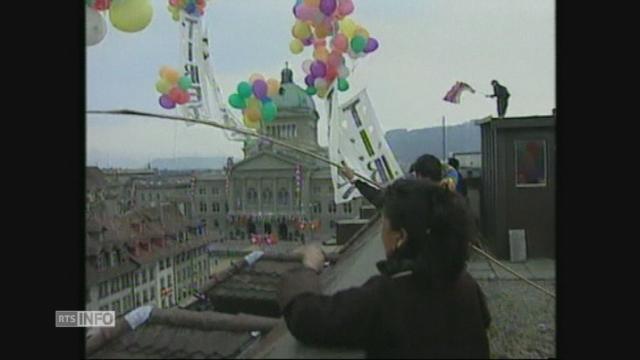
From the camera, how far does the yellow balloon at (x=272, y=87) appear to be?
1.85 meters

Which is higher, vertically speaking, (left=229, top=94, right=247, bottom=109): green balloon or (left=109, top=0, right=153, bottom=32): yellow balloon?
(left=109, top=0, right=153, bottom=32): yellow balloon

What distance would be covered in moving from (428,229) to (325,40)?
1.37 m

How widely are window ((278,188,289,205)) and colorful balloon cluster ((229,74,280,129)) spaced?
24 centimetres

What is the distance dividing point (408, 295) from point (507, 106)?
154cm

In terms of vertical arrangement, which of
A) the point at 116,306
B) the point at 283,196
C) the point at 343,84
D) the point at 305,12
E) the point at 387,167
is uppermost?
the point at 305,12

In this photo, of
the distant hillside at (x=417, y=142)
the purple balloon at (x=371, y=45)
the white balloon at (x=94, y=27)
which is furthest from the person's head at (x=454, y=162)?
the white balloon at (x=94, y=27)

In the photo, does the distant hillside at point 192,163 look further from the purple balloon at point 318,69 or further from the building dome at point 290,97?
the purple balloon at point 318,69

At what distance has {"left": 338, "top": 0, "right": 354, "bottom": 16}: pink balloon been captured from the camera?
182 cm

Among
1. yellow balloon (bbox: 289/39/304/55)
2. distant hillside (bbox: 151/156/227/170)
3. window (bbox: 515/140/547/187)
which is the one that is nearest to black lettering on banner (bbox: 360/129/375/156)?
yellow balloon (bbox: 289/39/304/55)

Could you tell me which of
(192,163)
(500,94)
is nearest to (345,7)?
(500,94)

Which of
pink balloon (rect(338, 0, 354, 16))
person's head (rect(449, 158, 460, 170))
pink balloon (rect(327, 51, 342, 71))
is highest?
pink balloon (rect(338, 0, 354, 16))

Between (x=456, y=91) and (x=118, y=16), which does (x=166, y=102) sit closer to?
(x=118, y=16)

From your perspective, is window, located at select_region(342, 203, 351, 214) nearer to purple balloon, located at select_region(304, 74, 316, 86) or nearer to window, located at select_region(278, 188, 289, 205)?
window, located at select_region(278, 188, 289, 205)

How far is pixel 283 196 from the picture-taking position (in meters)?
1.88
